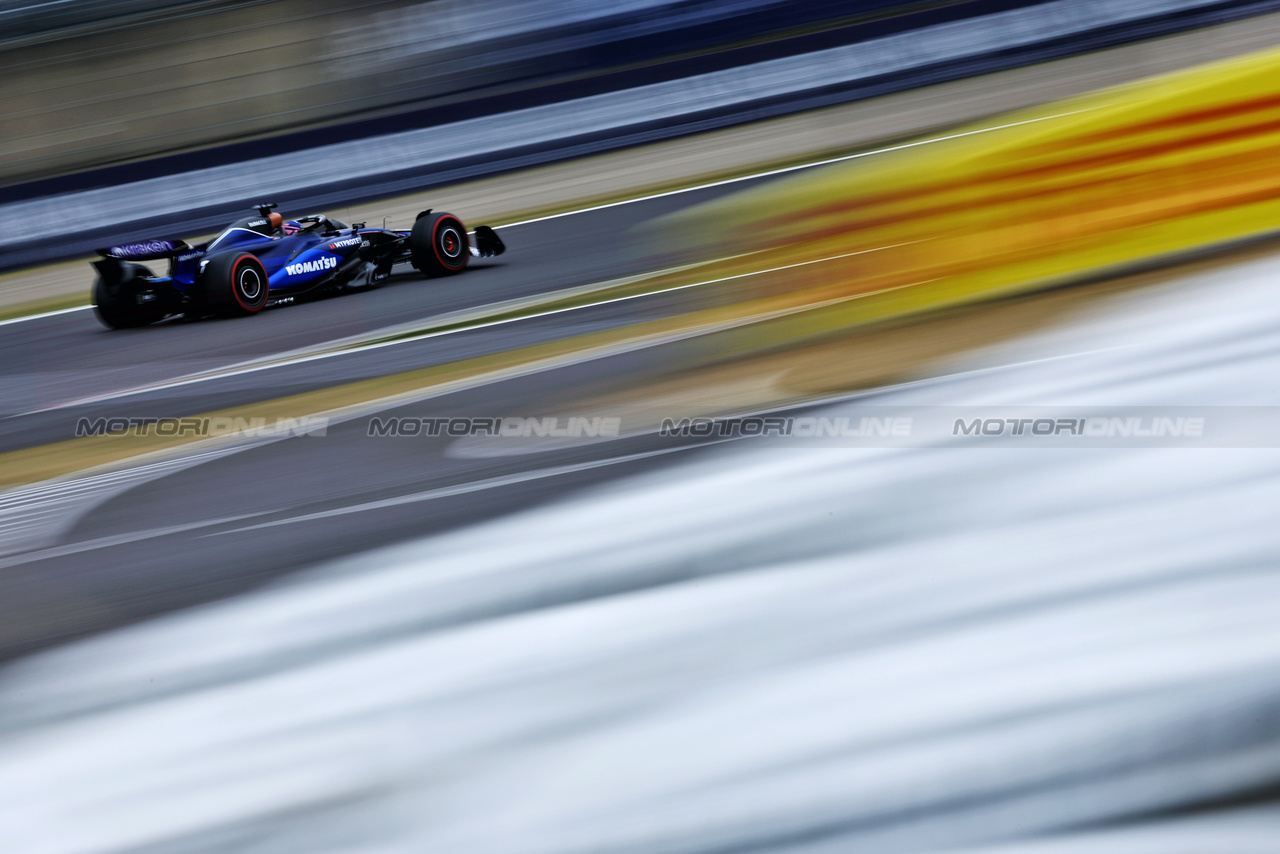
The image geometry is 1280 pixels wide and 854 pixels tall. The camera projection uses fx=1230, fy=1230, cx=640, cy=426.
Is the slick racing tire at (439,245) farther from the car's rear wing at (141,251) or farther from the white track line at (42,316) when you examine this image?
the white track line at (42,316)

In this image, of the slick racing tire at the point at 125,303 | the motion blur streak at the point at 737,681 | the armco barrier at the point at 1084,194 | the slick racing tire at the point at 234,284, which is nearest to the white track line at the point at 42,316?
the slick racing tire at the point at 125,303

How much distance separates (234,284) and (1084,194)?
15.5ft

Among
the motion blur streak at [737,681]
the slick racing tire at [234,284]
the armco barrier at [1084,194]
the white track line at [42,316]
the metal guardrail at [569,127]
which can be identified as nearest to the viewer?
the motion blur streak at [737,681]

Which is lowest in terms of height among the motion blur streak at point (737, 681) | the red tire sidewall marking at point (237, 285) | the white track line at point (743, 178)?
the motion blur streak at point (737, 681)

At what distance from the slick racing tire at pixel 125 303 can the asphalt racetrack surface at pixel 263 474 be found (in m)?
0.58

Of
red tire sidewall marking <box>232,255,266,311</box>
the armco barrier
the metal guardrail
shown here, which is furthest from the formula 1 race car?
the metal guardrail

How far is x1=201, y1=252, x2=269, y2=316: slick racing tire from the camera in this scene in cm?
712

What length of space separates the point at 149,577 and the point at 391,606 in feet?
2.75

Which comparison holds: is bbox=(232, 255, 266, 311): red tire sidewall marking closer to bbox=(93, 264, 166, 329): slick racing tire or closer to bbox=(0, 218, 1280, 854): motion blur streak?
bbox=(93, 264, 166, 329): slick racing tire

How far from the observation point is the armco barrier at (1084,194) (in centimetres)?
453

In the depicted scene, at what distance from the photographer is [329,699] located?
2.41 meters

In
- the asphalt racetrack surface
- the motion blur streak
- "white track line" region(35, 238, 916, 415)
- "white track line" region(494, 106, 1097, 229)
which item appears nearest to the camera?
the motion blur streak

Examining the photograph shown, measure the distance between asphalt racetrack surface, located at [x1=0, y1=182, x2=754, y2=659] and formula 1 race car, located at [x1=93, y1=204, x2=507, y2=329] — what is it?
39cm

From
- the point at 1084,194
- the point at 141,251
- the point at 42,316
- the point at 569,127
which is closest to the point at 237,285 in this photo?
the point at 141,251
